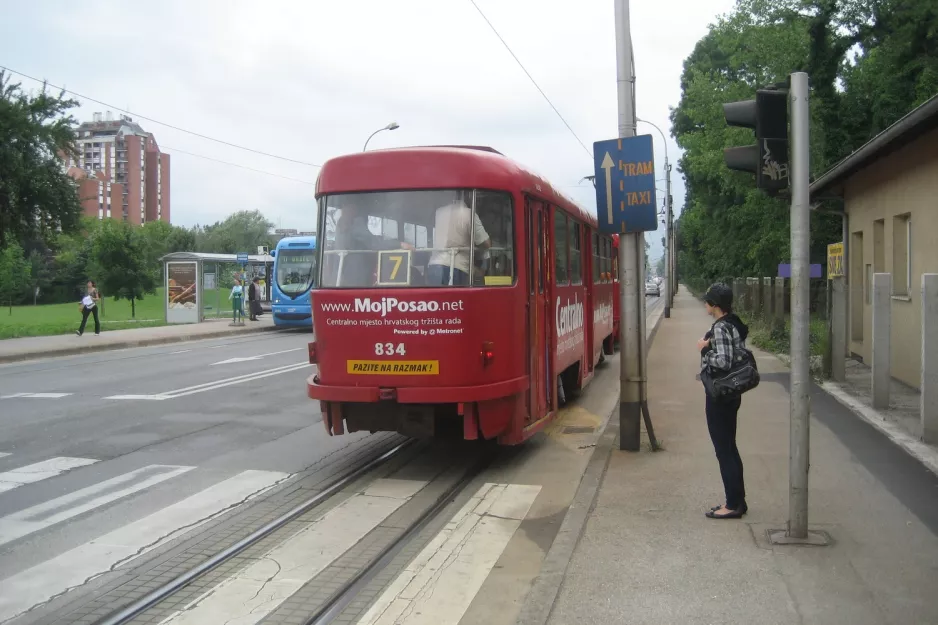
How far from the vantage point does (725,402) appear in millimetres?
6297

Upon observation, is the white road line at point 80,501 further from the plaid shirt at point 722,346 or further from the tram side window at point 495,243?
the plaid shirt at point 722,346

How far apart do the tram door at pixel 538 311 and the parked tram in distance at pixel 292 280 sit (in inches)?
Result: 860

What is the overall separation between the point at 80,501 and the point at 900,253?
13618 mm

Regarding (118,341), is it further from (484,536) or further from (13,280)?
(13,280)

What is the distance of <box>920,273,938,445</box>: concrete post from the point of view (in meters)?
9.02

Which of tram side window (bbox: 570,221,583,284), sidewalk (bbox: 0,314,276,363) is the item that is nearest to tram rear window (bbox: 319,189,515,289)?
tram side window (bbox: 570,221,583,284)

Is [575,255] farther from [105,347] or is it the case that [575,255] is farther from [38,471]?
[105,347]

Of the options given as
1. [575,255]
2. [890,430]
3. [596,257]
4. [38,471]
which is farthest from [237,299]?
[890,430]

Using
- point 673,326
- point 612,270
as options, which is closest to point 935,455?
point 612,270

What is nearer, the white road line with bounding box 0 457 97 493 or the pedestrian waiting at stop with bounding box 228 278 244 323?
the white road line with bounding box 0 457 97 493

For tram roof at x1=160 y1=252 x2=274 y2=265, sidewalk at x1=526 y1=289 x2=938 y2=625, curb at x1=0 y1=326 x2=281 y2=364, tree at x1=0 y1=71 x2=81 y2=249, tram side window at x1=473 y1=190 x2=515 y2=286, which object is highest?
tree at x1=0 y1=71 x2=81 y2=249

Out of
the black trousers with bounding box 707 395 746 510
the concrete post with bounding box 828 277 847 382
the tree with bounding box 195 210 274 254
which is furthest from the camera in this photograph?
the tree with bounding box 195 210 274 254

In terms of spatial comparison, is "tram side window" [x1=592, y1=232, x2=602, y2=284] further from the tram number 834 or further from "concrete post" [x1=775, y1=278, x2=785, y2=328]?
"concrete post" [x1=775, y1=278, x2=785, y2=328]

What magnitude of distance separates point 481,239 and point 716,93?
34.1 m
